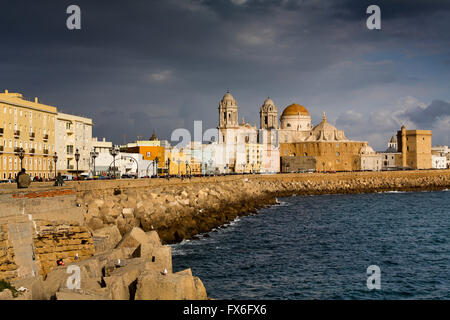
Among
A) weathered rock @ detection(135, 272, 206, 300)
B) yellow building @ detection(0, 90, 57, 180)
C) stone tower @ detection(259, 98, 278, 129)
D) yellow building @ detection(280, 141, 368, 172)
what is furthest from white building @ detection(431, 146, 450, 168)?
weathered rock @ detection(135, 272, 206, 300)

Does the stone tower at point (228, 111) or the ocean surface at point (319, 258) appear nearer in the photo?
the ocean surface at point (319, 258)

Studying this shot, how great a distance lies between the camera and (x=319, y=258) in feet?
79.9

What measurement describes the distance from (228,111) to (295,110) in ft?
100.0

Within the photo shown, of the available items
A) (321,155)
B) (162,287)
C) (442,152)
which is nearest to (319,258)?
(162,287)

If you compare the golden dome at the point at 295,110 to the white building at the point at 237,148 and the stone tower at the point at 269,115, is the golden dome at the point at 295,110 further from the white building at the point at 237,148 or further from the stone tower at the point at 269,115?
the white building at the point at 237,148

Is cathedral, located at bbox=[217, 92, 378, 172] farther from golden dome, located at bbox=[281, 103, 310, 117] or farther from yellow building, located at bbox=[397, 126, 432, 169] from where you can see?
yellow building, located at bbox=[397, 126, 432, 169]

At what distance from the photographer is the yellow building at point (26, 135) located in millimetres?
41781

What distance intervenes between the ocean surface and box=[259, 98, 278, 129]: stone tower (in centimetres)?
8733

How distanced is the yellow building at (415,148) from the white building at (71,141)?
89434mm

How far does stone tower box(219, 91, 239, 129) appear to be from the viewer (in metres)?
111

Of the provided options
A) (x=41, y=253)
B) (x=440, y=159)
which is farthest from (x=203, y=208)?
(x=440, y=159)

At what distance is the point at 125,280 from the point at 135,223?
14915 mm

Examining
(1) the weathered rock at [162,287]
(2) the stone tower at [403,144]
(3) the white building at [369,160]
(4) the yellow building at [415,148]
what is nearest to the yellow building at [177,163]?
(3) the white building at [369,160]

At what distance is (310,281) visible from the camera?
19.6 metres
